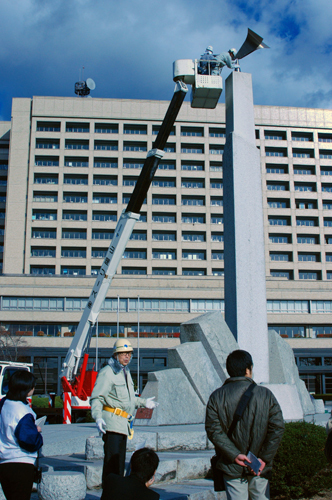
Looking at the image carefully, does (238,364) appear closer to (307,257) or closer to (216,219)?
(216,219)

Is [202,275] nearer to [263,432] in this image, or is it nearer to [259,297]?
[259,297]

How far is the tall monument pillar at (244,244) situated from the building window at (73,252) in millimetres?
49392

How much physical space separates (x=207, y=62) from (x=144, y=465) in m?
13.4

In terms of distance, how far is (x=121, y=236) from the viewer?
19062 millimetres

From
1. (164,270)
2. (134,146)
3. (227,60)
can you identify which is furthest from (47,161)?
(227,60)

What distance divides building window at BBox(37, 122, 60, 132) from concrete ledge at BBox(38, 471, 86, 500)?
6306cm

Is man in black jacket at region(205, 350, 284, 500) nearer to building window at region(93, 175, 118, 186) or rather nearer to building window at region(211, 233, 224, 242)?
building window at region(211, 233, 224, 242)

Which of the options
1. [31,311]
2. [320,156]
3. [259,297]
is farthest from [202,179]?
[259,297]

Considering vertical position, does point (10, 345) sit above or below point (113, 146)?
below

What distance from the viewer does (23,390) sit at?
4.61m

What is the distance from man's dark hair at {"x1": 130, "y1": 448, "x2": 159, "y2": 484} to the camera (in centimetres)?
370

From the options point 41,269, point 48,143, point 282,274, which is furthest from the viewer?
point 48,143

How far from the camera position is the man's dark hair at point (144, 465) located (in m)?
3.70

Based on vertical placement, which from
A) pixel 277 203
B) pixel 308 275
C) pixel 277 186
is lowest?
pixel 308 275
